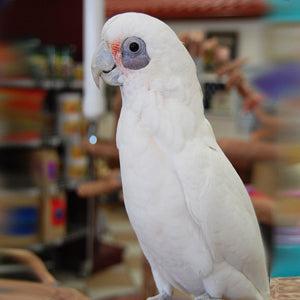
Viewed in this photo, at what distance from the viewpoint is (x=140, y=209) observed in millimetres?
574

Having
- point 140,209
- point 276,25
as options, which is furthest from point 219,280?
point 276,25

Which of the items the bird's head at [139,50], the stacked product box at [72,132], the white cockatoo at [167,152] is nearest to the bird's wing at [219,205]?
the white cockatoo at [167,152]

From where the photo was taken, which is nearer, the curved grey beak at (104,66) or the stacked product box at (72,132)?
the curved grey beak at (104,66)

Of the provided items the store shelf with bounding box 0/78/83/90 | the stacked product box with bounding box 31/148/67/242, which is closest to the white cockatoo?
the store shelf with bounding box 0/78/83/90

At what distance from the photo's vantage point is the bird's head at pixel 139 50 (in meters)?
0.54

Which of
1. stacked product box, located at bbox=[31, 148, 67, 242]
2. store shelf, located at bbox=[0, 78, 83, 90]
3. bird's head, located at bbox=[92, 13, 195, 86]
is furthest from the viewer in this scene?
stacked product box, located at bbox=[31, 148, 67, 242]

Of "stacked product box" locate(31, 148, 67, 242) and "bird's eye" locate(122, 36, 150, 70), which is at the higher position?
"bird's eye" locate(122, 36, 150, 70)

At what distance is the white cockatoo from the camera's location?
55 centimetres

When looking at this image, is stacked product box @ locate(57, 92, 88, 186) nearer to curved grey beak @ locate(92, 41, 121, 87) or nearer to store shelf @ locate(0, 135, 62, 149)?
store shelf @ locate(0, 135, 62, 149)

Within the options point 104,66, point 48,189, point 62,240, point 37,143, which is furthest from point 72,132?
point 104,66

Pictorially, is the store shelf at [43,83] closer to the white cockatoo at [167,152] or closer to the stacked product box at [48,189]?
the stacked product box at [48,189]

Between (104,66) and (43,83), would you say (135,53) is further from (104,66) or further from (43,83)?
(43,83)

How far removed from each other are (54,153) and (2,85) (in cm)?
49

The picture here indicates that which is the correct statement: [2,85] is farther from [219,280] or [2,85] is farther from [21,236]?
[219,280]
